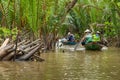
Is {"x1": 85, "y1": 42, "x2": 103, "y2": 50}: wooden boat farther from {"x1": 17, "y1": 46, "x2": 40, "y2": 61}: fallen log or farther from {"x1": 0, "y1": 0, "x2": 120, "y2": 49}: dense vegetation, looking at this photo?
{"x1": 17, "y1": 46, "x2": 40, "y2": 61}: fallen log

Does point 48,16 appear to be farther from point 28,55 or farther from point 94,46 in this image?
point 28,55

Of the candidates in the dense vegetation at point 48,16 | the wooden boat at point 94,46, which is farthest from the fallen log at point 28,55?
the wooden boat at point 94,46

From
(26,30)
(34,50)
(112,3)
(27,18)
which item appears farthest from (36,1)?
(112,3)

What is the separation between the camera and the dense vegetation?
1798cm

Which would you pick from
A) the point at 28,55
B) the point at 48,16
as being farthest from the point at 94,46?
the point at 28,55

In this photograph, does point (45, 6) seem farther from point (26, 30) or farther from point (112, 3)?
point (112, 3)

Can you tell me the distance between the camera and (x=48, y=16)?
768 inches

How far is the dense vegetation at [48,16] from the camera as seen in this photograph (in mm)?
17984

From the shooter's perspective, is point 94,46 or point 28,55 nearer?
point 28,55

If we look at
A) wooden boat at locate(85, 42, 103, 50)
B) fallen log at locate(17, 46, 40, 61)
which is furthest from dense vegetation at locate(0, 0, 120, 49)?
wooden boat at locate(85, 42, 103, 50)

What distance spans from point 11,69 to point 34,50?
8.17 ft

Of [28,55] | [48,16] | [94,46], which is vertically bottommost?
[94,46]

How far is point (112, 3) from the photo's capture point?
23.6 meters

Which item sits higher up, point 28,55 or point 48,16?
point 48,16
